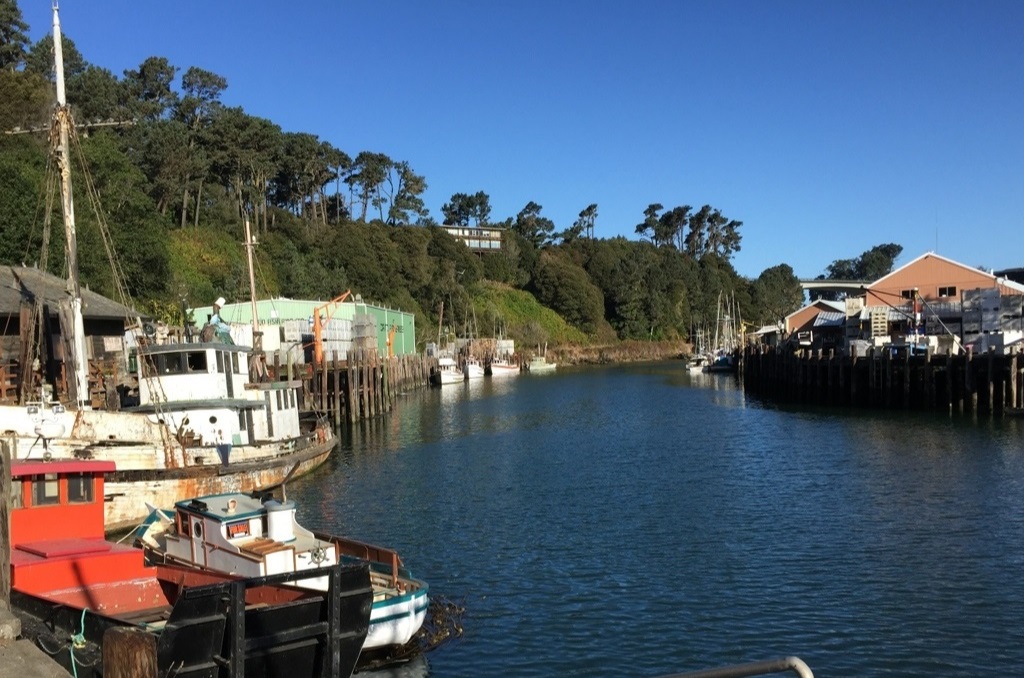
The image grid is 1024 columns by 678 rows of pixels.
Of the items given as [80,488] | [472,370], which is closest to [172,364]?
[80,488]

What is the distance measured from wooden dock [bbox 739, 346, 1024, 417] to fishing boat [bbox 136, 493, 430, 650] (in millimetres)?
43222

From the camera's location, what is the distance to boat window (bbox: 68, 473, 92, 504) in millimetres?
16641

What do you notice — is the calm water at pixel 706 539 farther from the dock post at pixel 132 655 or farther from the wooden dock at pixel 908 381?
the dock post at pixel 132 655

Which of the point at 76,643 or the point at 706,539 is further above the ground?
the point at 76,643

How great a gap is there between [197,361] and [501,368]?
84.7 metres

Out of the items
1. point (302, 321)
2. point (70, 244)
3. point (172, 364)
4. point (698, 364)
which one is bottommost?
point (698, 364)

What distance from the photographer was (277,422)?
1398 inches

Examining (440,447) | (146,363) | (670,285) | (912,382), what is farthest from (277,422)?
(670,285)

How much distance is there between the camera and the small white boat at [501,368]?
113750 millimetres

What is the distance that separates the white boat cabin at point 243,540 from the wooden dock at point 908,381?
4436 centimetres

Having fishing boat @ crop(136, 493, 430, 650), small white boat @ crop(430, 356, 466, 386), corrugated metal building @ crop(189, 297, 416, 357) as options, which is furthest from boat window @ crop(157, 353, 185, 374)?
small white boat @ crop(430, 356, 466, 386)

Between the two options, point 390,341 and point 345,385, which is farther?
point 390,341

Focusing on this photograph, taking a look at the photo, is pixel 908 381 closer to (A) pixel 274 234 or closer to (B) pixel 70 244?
(B) pixel 70 244

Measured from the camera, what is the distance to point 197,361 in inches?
1209
